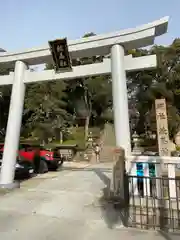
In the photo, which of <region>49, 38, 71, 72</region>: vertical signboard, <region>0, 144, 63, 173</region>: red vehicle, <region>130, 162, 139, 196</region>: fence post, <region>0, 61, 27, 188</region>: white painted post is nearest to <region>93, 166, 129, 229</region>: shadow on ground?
<region>130, 162, 139, 196</region>: fence post

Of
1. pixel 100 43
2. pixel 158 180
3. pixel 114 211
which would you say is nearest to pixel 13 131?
pixel 100 43

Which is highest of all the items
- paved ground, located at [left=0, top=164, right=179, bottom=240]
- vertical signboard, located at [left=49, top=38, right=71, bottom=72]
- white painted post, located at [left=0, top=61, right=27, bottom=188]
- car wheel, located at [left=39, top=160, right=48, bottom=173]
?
vertical signboard, located at [left=49, top=38, right=71, bottom=72]

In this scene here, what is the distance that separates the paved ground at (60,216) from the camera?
4.03 metres

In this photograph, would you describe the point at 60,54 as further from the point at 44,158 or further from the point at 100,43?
the point at 44,158

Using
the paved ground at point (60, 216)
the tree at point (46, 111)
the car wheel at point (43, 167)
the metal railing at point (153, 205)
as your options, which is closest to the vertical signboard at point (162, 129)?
the paved ground at point (60, 216)

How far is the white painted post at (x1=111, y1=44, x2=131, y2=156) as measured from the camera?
22.1 feet

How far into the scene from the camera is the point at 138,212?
4848 millimetres

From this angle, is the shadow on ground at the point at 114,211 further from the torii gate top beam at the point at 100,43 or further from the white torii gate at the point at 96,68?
the torii gate top beam at the point at 100,43

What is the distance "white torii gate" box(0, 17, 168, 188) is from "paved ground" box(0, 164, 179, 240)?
5.10 ft

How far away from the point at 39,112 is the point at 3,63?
1198cm

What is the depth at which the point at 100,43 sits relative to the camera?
296 inches

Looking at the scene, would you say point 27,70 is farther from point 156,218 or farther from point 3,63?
point 156,218

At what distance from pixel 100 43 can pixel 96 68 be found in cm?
84

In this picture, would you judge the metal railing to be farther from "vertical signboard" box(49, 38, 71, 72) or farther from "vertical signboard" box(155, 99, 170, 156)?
"vertical signboard" box(155, 99, 170, 156)
